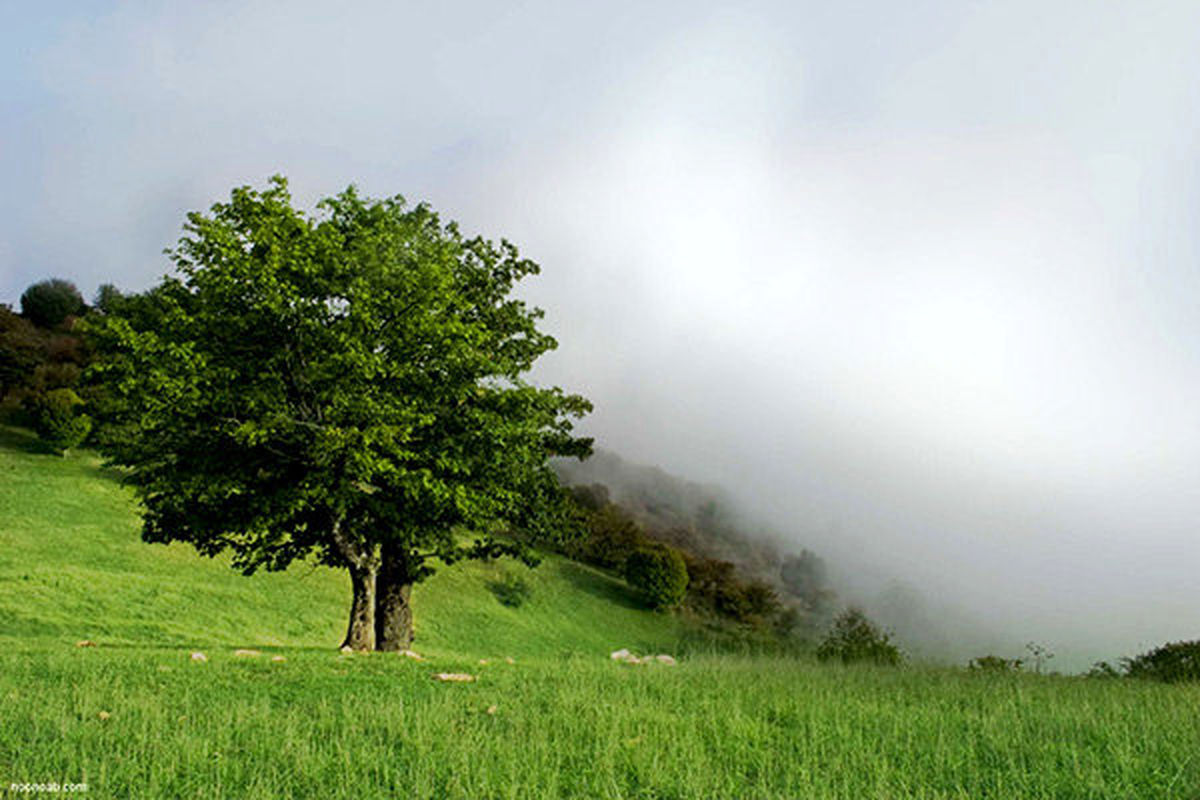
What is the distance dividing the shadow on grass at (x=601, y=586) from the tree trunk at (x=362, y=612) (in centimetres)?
3938

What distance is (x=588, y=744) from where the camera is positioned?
8789 millimetres

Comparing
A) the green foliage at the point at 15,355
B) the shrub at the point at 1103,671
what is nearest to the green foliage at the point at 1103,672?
the shrub at the point at 1103,671

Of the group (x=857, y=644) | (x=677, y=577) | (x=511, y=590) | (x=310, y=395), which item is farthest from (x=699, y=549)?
(x=310, y=395)

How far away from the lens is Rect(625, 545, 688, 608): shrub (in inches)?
2419

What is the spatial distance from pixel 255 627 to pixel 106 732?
105 feet

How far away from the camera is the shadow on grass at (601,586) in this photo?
202ft

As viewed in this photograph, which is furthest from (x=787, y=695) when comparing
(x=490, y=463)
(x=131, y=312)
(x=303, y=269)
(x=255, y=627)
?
(x=255, y=627)

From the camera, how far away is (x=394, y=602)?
81.7 ft

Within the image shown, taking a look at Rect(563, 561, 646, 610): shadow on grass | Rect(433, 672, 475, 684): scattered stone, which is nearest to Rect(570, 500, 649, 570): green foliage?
Rect(563, 561, 646, 610): shadow on grass

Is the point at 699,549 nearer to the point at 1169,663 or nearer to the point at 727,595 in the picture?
the point at 727,595

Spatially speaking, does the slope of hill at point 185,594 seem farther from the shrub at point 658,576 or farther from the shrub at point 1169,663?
the shrub at point 1169,663

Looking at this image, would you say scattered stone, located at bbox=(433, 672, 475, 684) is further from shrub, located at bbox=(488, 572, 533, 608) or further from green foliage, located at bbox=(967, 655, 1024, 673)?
shrub, located at bbox=(488, 572, 533, 608)

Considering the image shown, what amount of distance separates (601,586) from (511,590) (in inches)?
429

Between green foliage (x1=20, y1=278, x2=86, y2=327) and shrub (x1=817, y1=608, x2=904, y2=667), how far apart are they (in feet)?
269
